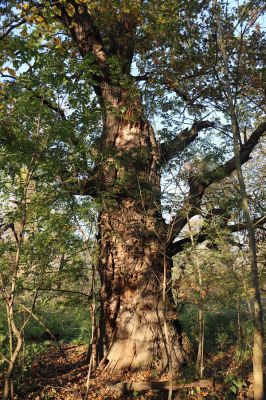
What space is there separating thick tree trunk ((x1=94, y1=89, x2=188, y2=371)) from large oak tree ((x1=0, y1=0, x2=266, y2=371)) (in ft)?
0.06

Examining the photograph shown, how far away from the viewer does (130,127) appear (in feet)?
23.5

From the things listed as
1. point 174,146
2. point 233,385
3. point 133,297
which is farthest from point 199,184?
point 233,385

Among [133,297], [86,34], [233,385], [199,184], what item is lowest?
[233,385]

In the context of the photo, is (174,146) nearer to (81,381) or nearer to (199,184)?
(199,184)

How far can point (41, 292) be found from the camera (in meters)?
4.79

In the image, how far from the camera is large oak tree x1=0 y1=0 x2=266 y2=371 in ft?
14.4

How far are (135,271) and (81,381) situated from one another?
201 centimetres

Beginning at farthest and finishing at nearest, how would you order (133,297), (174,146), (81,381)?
(174,146), (133,297), (81,381)

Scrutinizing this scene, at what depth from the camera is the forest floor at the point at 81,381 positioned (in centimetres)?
484

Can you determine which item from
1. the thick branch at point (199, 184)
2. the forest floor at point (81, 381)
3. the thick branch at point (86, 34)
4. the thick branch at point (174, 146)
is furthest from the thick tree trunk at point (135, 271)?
the thick branch at point (86, 34)

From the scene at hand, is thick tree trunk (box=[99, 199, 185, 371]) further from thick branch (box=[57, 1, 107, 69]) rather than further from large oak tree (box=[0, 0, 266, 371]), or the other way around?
thick branch (box=[57, 1, 107, 69])

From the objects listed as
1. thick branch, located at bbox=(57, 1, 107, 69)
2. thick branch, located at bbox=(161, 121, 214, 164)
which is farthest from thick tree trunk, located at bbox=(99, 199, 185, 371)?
thick branch, located at bbox=(57, 1, 107, 69)

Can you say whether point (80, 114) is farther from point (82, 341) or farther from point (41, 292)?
point (82, 341)

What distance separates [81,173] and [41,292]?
5.87 feet
